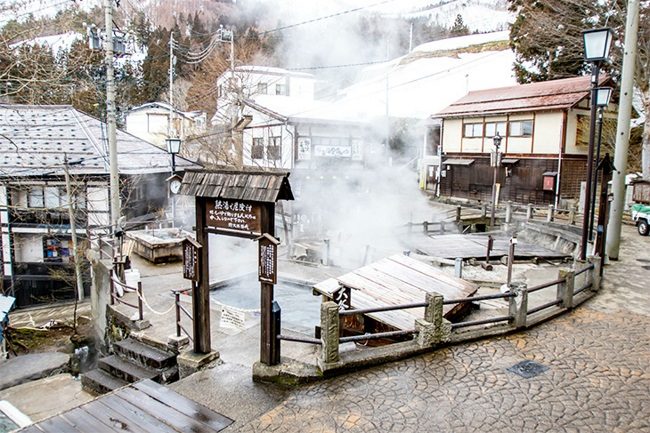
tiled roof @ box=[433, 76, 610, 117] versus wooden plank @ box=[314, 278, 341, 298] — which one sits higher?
tiled roof @ box=[433, 76, 610, 117]

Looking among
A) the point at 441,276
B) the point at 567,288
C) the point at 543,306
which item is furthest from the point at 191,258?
the point at 567,288

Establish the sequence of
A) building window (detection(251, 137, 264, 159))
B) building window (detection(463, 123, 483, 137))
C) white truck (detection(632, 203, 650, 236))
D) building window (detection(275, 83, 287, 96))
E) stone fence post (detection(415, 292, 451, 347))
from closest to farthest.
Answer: stone fence post (detection(415, 292, 451, 347)) → white truck (detection(632, 203, 650, 236)) → building window (detection(251, 137, 264, 159)) → building window (detection(463, 123, 483, 137)) → building window (detection(275, 83, 287, 96))

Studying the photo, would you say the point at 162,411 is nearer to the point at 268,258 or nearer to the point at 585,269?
the point at 268,258

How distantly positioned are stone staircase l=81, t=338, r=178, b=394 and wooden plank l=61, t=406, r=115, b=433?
1996mm

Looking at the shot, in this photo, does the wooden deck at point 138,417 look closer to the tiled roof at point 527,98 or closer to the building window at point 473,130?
the tiled roof at point 527,98

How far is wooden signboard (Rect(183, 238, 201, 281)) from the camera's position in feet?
23.0

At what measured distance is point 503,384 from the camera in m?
6.21

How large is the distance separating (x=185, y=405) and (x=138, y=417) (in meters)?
0.59

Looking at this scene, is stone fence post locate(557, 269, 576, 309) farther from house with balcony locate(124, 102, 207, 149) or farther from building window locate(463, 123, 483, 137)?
house with balcony locate(124, 102, 207, 149)

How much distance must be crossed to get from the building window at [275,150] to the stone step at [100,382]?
20.1m

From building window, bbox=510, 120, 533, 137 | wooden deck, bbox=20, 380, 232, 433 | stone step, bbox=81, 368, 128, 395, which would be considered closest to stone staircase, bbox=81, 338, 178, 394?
stone step, bbox=81, 368, 128, 395

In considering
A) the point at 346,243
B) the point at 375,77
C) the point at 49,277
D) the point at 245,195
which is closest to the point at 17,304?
the point at 49,277

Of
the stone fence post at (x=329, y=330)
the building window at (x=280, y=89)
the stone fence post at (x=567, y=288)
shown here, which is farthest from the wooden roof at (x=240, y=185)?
the building window at (x=280, y=89)

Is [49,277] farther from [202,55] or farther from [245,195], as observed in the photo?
[202,55]
